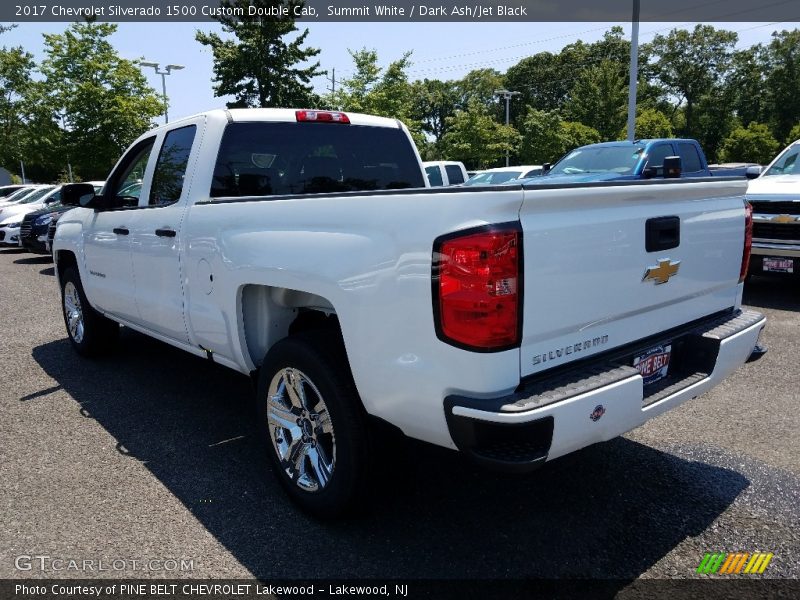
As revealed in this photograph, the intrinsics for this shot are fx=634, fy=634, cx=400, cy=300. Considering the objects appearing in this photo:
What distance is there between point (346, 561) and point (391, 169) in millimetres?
2793

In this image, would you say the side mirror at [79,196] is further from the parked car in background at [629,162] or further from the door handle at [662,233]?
the parked car in background at [629,162]

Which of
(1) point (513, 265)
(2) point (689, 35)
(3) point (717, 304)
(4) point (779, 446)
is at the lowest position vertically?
(4) point (779, 446)

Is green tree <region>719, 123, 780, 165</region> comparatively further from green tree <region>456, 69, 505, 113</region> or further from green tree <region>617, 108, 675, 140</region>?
green tree <region>456, 69, 505, 113</region>

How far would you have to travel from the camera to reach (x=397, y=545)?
289 centimetres

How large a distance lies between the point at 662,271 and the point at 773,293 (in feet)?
22.7

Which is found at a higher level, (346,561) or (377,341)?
(377,341)

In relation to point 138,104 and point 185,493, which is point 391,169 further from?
point 138,104

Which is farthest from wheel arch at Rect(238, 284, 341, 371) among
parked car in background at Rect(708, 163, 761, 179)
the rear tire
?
the rear tire

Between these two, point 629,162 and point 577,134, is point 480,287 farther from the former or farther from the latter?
point 577,134

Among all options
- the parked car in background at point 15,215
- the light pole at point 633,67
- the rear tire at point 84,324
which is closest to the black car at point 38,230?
the parked car in background at point 15,215

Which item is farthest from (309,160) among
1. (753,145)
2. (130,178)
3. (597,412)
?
(753,145)

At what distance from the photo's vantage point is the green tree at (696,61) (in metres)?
61.3

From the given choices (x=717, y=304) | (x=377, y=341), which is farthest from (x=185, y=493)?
(x=717, y=304)

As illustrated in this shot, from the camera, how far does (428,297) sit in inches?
91.7
